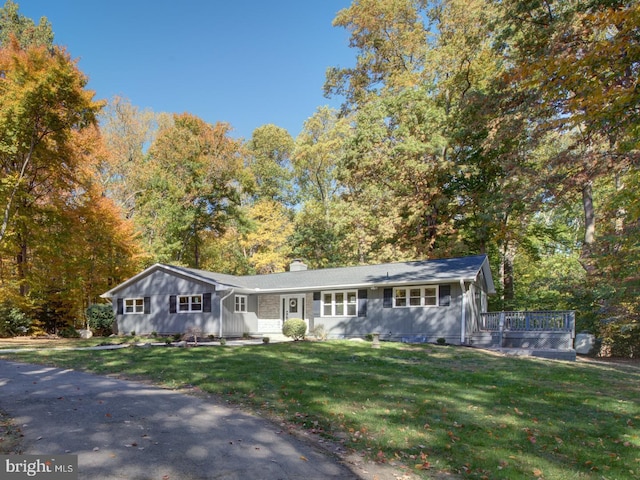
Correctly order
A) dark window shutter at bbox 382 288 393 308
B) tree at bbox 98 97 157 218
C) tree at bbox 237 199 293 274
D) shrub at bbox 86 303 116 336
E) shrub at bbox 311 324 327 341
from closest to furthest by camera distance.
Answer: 1. dark window shutter at bbox 382 288 393 308
2. shrub at bbox 311 324 327 341
3. shrub at bbox 86 303 116 336
4. tree at bbox 98 97 157 218
5. tree at bbox 237 199 293 274

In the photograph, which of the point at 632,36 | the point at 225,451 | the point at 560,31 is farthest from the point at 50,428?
the point at 560,31

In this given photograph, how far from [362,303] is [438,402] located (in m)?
12.8

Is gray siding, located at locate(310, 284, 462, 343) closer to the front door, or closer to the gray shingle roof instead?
the gray shingle roof

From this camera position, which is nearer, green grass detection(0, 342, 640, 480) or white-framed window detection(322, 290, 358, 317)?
green grass detection(0, 342, 640, 480)

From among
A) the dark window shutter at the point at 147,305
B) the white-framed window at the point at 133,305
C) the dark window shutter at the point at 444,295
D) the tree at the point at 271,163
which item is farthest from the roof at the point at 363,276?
the tree at the point at 271,163

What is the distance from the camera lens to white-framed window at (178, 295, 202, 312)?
69.0ft

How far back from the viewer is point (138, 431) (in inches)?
190

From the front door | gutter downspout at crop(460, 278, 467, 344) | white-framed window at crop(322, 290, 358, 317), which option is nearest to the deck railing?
gutter downspout at crop(460, 278, 467, 344)

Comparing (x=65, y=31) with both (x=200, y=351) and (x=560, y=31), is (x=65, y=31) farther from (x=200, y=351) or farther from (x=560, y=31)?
(x=560, y=31)

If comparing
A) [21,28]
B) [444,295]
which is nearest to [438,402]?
[444,295]

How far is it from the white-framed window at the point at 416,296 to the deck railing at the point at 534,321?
2.83m

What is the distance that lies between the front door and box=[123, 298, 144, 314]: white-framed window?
7.73 meters

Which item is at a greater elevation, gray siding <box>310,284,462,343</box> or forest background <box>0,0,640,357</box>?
forest background <box>0,0,640,357</box>

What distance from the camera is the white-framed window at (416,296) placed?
59.6 feet
